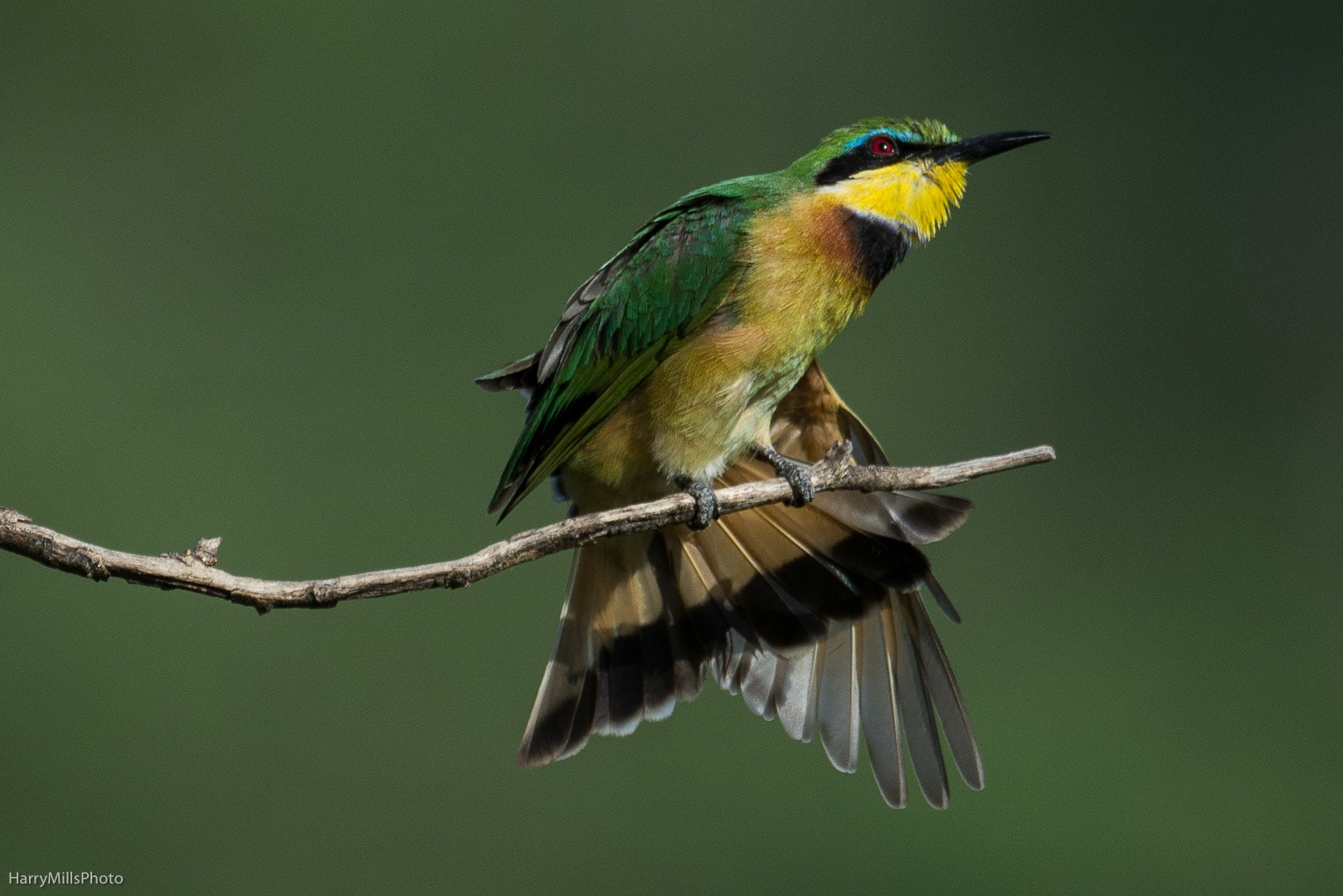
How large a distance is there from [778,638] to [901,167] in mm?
843

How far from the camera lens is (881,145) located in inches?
91.4

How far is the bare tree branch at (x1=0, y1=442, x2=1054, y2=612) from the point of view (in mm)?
1522

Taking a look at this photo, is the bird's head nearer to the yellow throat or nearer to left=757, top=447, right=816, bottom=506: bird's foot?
the yellow throat

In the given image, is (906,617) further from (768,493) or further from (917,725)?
(768,493)

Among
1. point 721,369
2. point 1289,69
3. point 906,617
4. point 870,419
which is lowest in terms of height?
point 906,617

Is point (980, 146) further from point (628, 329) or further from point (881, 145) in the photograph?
point (628, 329)

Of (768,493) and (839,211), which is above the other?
(839,211)

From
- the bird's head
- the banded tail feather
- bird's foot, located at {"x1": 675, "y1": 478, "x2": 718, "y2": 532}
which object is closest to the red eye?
the bird's head

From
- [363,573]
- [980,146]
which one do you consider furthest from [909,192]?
[363,573]

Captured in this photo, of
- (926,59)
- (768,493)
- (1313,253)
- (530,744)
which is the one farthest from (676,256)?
(1313,253)

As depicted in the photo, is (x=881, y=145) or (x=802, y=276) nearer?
(x=802, y=276)

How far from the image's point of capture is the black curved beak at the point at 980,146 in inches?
91.7

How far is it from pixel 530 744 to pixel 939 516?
30.4 inches

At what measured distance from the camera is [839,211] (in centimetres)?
223
